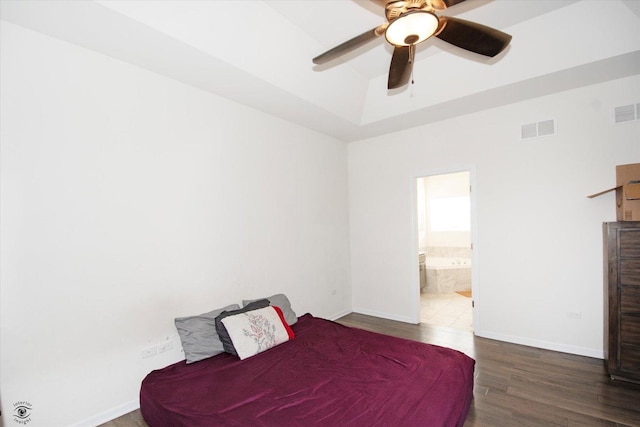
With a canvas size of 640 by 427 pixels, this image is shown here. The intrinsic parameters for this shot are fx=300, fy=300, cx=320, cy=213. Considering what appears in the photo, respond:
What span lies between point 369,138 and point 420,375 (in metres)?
3.55

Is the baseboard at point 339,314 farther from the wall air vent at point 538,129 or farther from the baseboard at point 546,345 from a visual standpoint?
the wall air vent at point 538,129

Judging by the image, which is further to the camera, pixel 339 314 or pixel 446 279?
pixel 446 279

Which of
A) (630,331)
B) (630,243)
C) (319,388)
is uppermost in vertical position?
(630,243)

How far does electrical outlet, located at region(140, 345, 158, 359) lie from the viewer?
2.48 m

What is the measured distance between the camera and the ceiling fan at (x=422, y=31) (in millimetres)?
1590

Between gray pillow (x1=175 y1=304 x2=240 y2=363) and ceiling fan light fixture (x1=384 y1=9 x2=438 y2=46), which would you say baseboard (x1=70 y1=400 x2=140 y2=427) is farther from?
ceiling fan light fixture (x1=384 y1=9 x2=438 y2=46)

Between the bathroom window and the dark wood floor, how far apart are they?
377 cm

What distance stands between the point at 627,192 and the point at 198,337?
13.1 ft

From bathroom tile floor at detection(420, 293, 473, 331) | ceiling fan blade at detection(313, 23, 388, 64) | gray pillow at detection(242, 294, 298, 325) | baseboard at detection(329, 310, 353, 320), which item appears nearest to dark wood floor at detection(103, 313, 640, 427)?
bathroom tile floor at detection(420, 293, 473, 331)

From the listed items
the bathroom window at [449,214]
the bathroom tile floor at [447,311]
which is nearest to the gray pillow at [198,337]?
the bathroom tile floor at [447,311]

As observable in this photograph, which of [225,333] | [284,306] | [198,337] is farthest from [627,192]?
[198,337]

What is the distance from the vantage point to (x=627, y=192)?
8.75ft

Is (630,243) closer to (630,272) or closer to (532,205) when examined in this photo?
(630,272)

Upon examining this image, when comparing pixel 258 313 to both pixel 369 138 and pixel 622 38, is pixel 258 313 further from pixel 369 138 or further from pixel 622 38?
pixel 622 38
